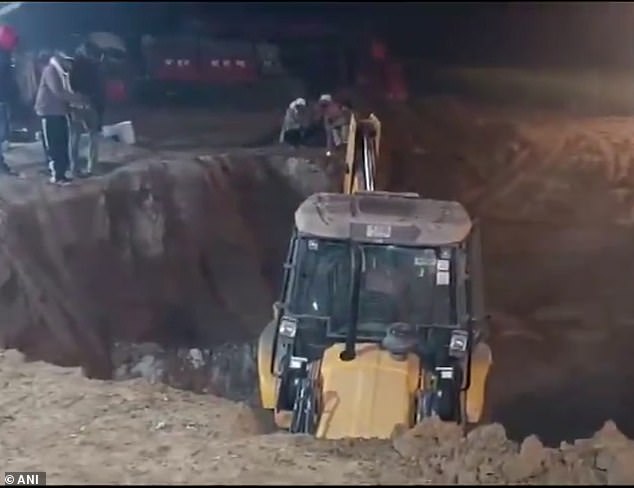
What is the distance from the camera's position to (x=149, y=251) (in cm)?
533

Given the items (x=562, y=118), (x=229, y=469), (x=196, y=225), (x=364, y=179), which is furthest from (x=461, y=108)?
(x=229, y=469)

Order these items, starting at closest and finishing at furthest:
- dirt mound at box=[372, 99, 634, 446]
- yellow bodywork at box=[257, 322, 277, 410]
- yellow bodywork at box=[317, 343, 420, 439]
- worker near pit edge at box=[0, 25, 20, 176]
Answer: yellow bodywork at box=[317, 343, 420, 439]
yellow bodywork at box=[257, 322, 277, 410]
worker near pit edge at box=[0, 25, 20, 176]
dirt mound at box=[372, 99, 634, 446]

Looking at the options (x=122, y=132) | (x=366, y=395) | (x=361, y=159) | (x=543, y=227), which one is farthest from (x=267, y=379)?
(x=543, y=227)

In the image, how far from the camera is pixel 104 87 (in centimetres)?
516

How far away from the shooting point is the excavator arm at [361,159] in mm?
4625

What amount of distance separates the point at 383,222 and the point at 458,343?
47cm

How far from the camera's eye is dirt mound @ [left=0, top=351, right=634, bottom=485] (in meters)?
2.71

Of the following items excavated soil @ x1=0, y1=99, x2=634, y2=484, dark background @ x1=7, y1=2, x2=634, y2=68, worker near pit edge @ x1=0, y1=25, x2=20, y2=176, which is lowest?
excavated soil @ x1=0, y1=99, x2=634, y2=484

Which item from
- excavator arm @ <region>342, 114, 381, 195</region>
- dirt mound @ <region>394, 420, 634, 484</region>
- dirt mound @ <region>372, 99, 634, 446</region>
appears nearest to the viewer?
dirt mound @ <region>394, 420, 634, 484</region>

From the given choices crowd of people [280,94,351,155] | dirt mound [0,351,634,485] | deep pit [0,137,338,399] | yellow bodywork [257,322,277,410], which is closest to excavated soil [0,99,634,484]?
deep pit [0,137,338,399]

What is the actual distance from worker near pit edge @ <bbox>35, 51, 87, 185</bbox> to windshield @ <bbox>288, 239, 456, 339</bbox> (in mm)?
1855

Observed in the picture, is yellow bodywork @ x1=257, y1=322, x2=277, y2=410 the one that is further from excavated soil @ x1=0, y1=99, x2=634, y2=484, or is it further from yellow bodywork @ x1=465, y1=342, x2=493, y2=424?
excavated soil @ x1=0, y1=99, x2=634, y2=484

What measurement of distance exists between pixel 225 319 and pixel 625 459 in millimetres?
2532

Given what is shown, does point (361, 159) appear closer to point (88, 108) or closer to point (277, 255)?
point (277, 255)
